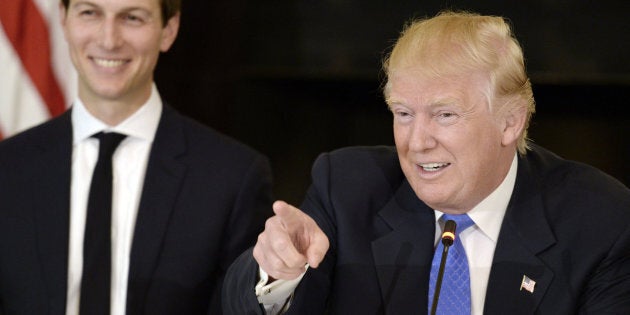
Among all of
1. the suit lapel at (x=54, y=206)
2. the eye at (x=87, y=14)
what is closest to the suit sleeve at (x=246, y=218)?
the suit lapel at (x=54, y=206)

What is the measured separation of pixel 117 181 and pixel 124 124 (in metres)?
0.17

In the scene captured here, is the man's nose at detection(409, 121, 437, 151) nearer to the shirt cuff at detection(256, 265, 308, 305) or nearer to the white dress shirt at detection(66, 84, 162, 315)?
the shirt cuff at detection(256, 265, 308, 305)

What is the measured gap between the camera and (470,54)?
2.30m

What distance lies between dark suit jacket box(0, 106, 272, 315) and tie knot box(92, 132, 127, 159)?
0.09 meters

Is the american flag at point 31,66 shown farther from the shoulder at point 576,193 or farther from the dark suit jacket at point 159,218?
the shoulder at point 576,193

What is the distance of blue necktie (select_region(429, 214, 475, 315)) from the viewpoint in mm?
2318

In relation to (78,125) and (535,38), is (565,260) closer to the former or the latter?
(78,125)

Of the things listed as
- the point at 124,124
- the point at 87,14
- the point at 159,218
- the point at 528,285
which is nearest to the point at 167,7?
the point at 87,14

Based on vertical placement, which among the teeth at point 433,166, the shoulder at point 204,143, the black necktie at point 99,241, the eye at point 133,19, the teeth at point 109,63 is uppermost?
the eye at point 133,19

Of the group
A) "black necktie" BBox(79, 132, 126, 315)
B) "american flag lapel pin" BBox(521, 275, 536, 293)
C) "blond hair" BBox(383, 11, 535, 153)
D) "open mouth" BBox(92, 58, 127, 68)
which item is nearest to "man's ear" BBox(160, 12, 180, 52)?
"open mouth" BBox(92, 58, 127, 68)

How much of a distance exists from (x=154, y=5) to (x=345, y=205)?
0.88m

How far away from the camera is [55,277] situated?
2.71 meters

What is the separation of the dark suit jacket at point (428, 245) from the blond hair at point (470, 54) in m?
0.25

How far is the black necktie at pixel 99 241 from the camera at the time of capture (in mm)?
2674
